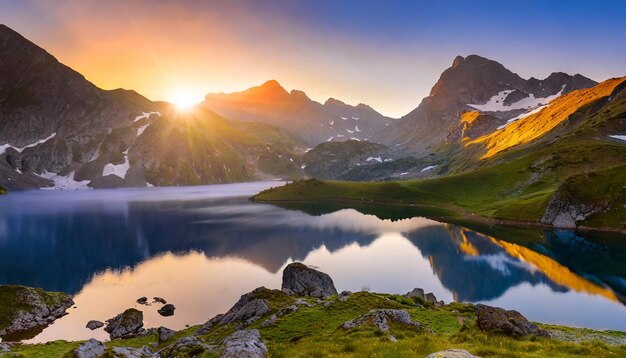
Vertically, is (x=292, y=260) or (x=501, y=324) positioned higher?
(x=501, y=324)

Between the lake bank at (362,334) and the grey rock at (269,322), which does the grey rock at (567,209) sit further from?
the grey rock at (269,322)

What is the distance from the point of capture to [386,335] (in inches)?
866

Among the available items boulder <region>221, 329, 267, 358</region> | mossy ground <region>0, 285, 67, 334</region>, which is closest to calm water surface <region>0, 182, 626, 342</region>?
mossy ground <region>0, 285, 67, 334</region>

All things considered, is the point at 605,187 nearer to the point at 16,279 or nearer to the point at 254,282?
the point at 254,282

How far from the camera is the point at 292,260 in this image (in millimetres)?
93875

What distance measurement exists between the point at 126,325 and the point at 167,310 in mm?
8432

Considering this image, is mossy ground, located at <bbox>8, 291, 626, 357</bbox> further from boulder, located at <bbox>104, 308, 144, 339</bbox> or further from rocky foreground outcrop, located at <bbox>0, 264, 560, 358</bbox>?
boulder, located at <bbox>104, 308, 144, 339</bbox>

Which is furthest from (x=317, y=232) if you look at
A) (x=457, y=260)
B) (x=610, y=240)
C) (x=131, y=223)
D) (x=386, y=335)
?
(x=386, y=335)

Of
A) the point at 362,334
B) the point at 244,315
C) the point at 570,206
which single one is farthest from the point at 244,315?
the point at 570,206

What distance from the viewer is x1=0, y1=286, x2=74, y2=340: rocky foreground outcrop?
54.0 m

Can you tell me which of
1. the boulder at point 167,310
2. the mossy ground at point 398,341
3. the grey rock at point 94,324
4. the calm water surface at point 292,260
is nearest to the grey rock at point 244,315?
the mossy ground at point 398,341

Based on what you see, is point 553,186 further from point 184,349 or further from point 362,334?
point 184,349

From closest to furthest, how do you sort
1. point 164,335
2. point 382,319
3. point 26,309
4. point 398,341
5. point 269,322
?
1. point 398,341
2. point 382,319
3. point 269,322
4. point 164,335
5. point 26,309

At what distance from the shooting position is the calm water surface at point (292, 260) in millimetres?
62656
